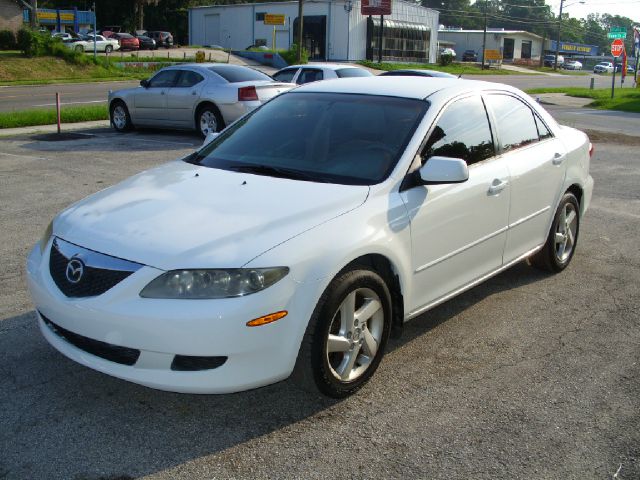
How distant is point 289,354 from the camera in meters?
3.49

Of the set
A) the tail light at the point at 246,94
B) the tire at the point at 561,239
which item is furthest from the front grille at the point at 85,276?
the tail light at the point at 246,94

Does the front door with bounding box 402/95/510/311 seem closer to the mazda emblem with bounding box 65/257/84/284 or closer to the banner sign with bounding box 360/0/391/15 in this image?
the mazda emblem with bounding box 65/257/84/284

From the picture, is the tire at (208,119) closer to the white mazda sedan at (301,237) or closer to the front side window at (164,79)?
the front side window at (164,79)

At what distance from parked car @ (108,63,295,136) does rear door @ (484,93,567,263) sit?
927cm

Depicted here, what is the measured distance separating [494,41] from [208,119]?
308 ft

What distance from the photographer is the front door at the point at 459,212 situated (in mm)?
4289

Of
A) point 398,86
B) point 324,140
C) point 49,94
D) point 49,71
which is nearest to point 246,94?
point 398,86

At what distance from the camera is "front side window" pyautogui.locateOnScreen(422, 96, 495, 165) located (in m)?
4.57

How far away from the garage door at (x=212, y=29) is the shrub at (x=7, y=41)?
3361 cm

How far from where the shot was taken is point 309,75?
58.5ft

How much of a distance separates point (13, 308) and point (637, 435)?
4.06 meters

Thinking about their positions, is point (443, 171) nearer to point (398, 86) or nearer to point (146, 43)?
point (398, 86)

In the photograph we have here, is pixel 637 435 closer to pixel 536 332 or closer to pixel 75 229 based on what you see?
pixel 536 332

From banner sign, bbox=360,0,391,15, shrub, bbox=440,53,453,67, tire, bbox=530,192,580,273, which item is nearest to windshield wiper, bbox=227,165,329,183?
tire, bbox=530,192,580,273
